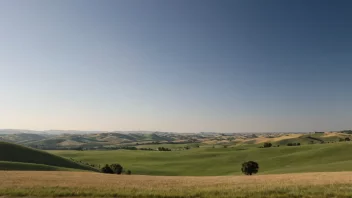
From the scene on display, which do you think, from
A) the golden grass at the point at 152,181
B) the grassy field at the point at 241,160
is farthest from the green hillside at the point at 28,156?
the golden grass at the point at 152,181

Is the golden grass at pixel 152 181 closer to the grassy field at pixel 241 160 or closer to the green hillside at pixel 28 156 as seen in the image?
the grassy field at pixel 241 160

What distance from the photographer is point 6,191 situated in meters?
24.6

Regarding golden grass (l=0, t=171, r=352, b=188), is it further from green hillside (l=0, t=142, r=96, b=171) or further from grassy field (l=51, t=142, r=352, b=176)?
green hillside (l=0, t=142, r=96, b=171)

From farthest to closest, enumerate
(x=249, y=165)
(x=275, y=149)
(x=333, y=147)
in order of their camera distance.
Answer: (x=275, y=149), (x=333, y=147), (x=249, y=165)

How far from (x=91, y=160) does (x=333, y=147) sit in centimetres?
10624

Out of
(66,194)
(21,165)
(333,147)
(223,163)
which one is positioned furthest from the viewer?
(223,163)

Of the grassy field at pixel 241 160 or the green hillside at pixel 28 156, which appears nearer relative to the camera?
the green hillside at pixel 28 156

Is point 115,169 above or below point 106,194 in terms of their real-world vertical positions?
below

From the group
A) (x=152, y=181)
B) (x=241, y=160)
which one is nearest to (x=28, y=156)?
(x=152, y=181)

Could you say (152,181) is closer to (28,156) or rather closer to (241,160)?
(28,156)

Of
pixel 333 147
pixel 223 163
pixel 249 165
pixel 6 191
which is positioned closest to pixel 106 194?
pixel 6 191

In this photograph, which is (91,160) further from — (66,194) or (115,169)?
(66,194)

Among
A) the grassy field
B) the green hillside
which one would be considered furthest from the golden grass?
the green hillside

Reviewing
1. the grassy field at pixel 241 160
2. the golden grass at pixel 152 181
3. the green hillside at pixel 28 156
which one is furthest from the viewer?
the grassy field at pixel 241 160
